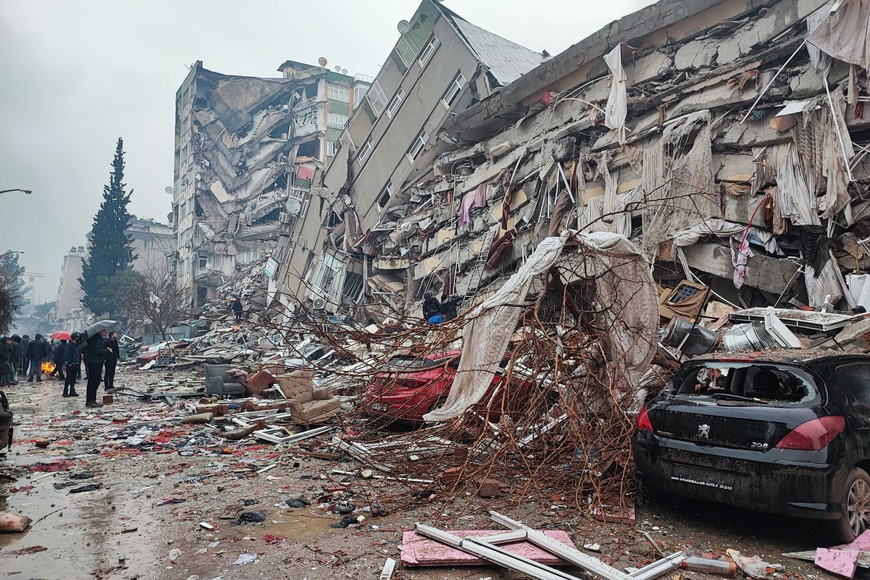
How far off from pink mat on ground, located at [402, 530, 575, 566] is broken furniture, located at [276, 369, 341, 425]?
5.24m

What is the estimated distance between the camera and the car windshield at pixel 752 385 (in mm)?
4613

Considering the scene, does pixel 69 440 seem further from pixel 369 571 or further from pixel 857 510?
pixel 857 510

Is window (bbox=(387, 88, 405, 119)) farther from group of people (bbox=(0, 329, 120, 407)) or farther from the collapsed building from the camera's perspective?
group of people (bbox=(0, 329, 120, 407))

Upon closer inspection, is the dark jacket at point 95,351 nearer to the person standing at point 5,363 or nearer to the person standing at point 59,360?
the person standing at point 59,360

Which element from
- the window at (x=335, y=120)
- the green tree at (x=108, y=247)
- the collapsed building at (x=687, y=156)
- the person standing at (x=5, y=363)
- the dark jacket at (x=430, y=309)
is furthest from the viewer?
the window at (x=335, y=120)

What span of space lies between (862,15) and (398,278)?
20.5 metres

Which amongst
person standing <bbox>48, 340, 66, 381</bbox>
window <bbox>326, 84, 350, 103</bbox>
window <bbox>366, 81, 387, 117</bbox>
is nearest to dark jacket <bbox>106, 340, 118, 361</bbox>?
person standing <bbox>48, 340, 66, 381</bbox>

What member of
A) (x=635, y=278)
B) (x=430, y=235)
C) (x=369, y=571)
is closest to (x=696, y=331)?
(x=635, y=278)

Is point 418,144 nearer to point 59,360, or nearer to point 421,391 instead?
point 59,360

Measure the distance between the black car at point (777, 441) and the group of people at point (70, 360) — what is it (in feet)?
38.5

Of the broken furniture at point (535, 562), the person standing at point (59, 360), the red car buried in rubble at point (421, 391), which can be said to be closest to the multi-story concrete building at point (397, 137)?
the person standing at point (59, 360)

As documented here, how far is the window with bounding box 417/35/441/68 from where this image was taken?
1065 inches

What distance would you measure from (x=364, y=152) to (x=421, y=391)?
26620 mm

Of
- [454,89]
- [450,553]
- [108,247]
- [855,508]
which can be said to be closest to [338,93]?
[108,247]
